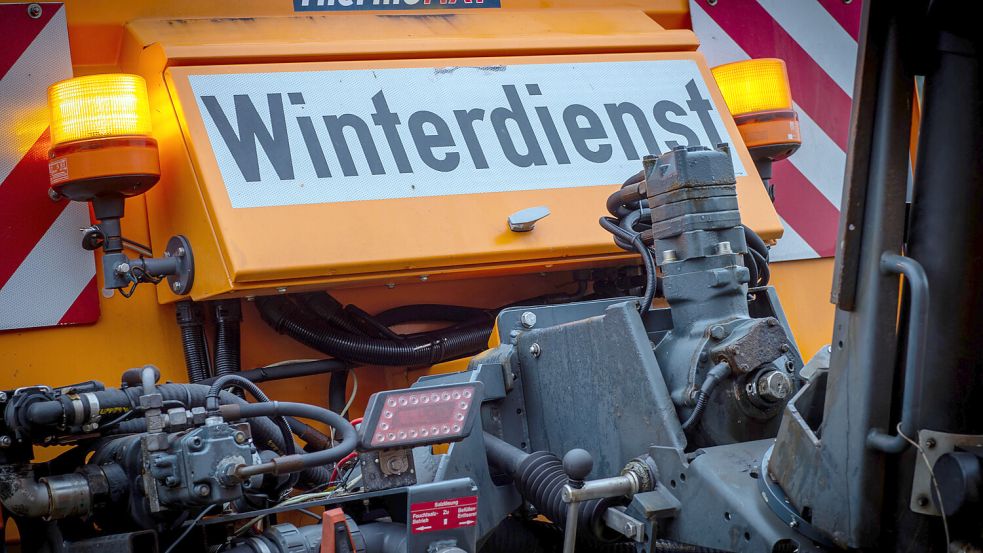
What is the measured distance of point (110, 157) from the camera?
3.00 metres

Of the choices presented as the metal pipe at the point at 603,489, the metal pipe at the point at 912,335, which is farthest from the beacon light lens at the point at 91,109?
the metal pipe at the point at 912,335

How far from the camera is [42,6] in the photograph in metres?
3.25

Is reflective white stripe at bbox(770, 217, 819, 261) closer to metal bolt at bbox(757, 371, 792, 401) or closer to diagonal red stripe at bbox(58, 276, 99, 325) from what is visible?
metal bolt at bbox(757, 371, 792, 401)

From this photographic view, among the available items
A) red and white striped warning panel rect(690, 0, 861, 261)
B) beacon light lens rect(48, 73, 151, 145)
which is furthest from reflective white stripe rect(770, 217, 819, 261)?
beacon light lens rect(48, 73, 151, 145)

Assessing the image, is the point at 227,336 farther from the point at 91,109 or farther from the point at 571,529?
the point at 571,529

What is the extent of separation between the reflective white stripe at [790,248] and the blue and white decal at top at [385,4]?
1.18 metres

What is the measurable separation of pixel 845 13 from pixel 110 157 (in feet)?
8.33

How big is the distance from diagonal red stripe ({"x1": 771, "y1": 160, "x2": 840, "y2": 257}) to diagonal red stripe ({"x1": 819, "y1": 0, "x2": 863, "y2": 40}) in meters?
0.54

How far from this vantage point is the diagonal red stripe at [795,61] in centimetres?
411

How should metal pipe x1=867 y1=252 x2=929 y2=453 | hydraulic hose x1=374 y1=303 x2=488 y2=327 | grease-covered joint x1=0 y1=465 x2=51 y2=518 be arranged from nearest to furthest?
1. metal pipe x1=867 y1=252 x2=929 y2=453
2. grease-covered joint x1=0 y1=465 x2=51 y2=518
3. hydraulic hose x1=374 y1=303 x2=488 y2=327

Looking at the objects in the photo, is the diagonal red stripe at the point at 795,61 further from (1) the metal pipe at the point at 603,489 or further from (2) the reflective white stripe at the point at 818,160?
(1) the metal pipe at the point at 603,489

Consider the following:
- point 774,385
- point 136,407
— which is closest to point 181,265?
point 136,407

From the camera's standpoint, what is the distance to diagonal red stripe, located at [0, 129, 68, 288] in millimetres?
3158

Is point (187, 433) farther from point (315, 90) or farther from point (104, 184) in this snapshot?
point (315, 90)
